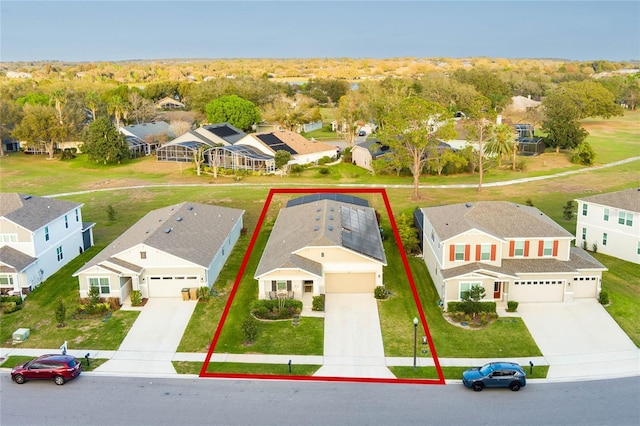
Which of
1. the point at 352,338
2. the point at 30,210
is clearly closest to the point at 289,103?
the point at 30,210

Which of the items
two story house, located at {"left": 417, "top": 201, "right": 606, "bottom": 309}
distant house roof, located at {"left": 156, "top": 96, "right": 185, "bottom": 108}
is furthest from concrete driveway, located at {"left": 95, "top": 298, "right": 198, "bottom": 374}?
distant house roof, located at {"left": 156, "top": 96, "right": 185, "bottom": 108}

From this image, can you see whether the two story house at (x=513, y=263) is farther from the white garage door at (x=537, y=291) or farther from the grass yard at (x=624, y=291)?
the grass yard at (x=624, y=291)

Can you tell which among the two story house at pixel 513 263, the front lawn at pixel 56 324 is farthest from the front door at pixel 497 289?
the front lawn at pixel 56 324

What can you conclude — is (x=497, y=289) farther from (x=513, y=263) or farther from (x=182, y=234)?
(x=182, y=234)

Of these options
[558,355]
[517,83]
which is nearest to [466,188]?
[558,355]

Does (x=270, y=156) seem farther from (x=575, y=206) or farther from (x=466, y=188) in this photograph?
(x=575, y=206)

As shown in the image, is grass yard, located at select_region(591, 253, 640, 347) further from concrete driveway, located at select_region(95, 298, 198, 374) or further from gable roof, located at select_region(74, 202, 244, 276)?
gable roof, located at select_region(74, 202, 244, 276)
